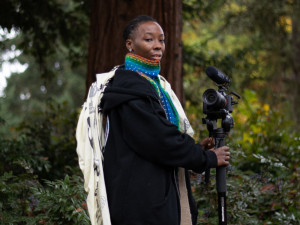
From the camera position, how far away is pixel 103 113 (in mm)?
2557

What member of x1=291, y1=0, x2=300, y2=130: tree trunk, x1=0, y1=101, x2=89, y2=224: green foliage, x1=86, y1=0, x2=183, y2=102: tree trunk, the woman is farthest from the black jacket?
x1=291, y1=0, x2=300, y2=130: tree trunk

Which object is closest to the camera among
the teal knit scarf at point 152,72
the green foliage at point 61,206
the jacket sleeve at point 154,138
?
Result: the jacket sleeve at point 154,138

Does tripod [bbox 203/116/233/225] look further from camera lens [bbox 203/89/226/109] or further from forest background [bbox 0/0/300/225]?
forest background [bbox 0/0/300/225]

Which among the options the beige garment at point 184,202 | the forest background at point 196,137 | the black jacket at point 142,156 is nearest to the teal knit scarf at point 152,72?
the black jacket at point 142,156

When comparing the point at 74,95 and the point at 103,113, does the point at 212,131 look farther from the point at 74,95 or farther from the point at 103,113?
the point at 74,95

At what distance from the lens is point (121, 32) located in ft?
15.8

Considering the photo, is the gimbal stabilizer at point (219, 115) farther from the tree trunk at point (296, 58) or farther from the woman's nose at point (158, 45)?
the tree trunk at point (296, 58)

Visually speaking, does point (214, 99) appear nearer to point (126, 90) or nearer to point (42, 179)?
point (126, 90)

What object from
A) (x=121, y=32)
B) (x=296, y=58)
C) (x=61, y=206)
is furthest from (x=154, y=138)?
(x=296, y=58)

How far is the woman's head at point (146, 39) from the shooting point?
2602 millimetres

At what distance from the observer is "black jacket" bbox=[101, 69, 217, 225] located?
234 cm

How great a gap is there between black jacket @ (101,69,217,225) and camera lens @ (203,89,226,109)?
0.31 meters

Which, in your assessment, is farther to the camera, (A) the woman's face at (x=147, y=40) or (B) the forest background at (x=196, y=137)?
(B) the forest background at (x=196, y=137)

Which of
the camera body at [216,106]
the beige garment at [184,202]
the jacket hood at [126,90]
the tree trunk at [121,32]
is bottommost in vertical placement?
the beige garment at [184,202]
